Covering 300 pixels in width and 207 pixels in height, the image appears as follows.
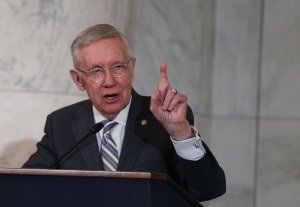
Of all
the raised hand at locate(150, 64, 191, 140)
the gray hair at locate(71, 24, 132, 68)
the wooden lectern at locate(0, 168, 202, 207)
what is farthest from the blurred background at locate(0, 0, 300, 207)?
the wooden lectern at locate(0, 168, 202, 207)

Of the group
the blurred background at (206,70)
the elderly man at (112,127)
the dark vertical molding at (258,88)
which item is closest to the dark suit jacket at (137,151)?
the elderly man at (112,127)

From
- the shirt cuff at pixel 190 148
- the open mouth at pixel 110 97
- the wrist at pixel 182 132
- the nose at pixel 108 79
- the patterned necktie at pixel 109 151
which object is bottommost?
the patterned necktie at pixel 109 151

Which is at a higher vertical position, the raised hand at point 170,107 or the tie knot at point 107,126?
the raised hand at point 170,107

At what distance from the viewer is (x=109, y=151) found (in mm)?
2943

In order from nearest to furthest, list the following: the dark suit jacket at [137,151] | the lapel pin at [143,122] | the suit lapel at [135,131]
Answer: the dark suit jacket at [137,151]
the suit lapel at [135,131]
the lapel pin at [143,122]

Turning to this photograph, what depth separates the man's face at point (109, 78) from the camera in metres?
2.91

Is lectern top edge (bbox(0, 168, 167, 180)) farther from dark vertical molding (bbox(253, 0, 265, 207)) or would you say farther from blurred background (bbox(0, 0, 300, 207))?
dark vertical molding (bbox(253, 0, 265, 207))

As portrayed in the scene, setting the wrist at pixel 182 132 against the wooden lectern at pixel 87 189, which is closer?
the wooden lectern at pixel 87 189

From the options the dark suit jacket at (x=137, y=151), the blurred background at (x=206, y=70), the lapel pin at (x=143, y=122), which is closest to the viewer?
the dark suit jacket at (x=137, y=151)

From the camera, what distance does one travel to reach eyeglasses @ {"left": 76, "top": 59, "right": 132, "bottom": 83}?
9.58ft

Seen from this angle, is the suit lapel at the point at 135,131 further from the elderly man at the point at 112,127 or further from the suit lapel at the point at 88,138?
the suit lapel at the point at 88,138

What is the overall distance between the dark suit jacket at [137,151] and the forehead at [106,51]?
22 cm

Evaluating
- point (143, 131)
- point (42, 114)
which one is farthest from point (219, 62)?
point (143, 131)

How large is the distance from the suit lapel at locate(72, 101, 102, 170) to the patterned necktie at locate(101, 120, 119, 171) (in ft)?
0.11
